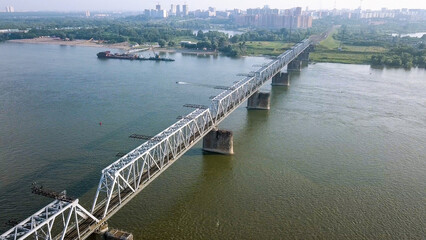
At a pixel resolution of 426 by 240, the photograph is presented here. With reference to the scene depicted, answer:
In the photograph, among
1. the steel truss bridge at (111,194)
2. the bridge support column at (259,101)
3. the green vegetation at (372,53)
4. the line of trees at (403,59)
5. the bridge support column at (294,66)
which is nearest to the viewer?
the steel truss bridge at (111,194)

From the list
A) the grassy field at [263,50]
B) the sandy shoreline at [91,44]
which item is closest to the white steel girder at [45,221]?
the grassy field at [263,50]

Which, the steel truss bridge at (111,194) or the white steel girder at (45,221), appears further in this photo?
the steel truss bridge at (111,194)

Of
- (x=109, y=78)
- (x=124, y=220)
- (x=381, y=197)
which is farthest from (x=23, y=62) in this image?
(x=381, y=197)

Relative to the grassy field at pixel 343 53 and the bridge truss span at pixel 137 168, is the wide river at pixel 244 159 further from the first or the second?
the grassy field at pixel 343 53

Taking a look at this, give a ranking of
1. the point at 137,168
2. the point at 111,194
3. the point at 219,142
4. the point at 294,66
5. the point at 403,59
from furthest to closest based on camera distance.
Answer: the point at 403,59 < the point at 294,66 < the point at 219,142 < the point at 137,168 < the point at 111,194

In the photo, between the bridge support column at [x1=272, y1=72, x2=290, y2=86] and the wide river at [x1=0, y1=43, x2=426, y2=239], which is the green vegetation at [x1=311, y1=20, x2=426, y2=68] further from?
the bridge support column at [x1=272, y1=72, x2=290, y2=86]

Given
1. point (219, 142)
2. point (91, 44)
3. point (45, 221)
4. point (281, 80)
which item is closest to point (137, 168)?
point (45, 221)

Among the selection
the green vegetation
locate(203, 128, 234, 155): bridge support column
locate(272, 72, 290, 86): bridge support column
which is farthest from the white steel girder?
the green vegetation

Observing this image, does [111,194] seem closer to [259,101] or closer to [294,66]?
[259,101]
